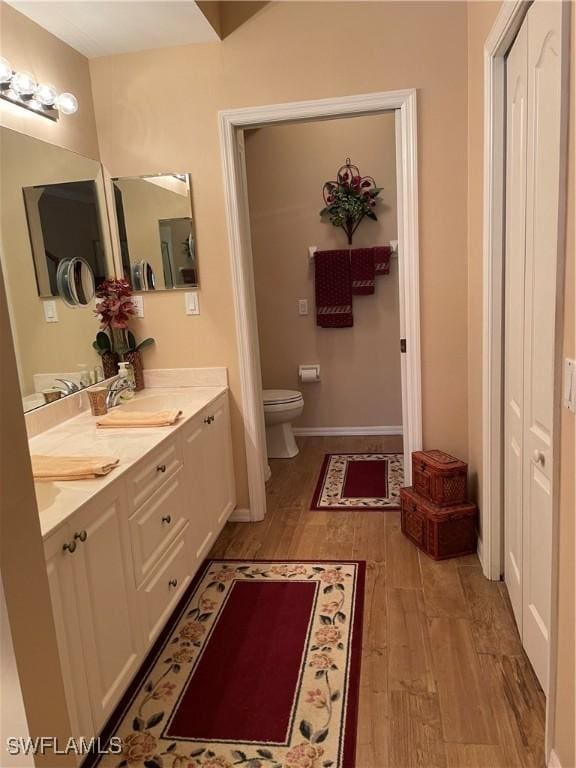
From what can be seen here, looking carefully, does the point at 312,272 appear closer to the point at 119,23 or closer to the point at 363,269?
the point at 363,269

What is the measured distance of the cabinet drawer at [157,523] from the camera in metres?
1.92

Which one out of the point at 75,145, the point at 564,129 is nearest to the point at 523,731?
the point at 564,129

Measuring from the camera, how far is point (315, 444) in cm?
458

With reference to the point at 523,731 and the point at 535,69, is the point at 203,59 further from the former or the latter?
the point at 523,731

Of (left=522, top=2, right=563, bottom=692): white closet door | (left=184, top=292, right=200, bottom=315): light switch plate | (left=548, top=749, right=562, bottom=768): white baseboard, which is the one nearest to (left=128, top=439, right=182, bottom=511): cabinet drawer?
(left=184, top=292, right=200, bottom=315): light switch plate

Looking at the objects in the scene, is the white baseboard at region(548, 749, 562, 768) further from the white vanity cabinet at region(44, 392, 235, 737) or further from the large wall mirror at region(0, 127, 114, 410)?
the large wall mirror at region(0, 127, 114, 410)

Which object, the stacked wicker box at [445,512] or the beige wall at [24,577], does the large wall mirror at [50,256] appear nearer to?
the beige wall at [24,577]

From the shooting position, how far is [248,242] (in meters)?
3.10

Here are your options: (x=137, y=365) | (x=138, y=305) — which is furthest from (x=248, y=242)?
(x=137, y=365)

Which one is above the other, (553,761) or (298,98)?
(298,98)

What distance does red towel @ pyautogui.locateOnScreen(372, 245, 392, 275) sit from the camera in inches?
172

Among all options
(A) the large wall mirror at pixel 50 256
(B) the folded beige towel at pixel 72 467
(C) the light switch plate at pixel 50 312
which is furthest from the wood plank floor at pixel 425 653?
(C) the light switch plate at pixel 50 312

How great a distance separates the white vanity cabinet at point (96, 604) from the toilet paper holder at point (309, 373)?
2921mm

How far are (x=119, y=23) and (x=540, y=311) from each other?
2.24m
